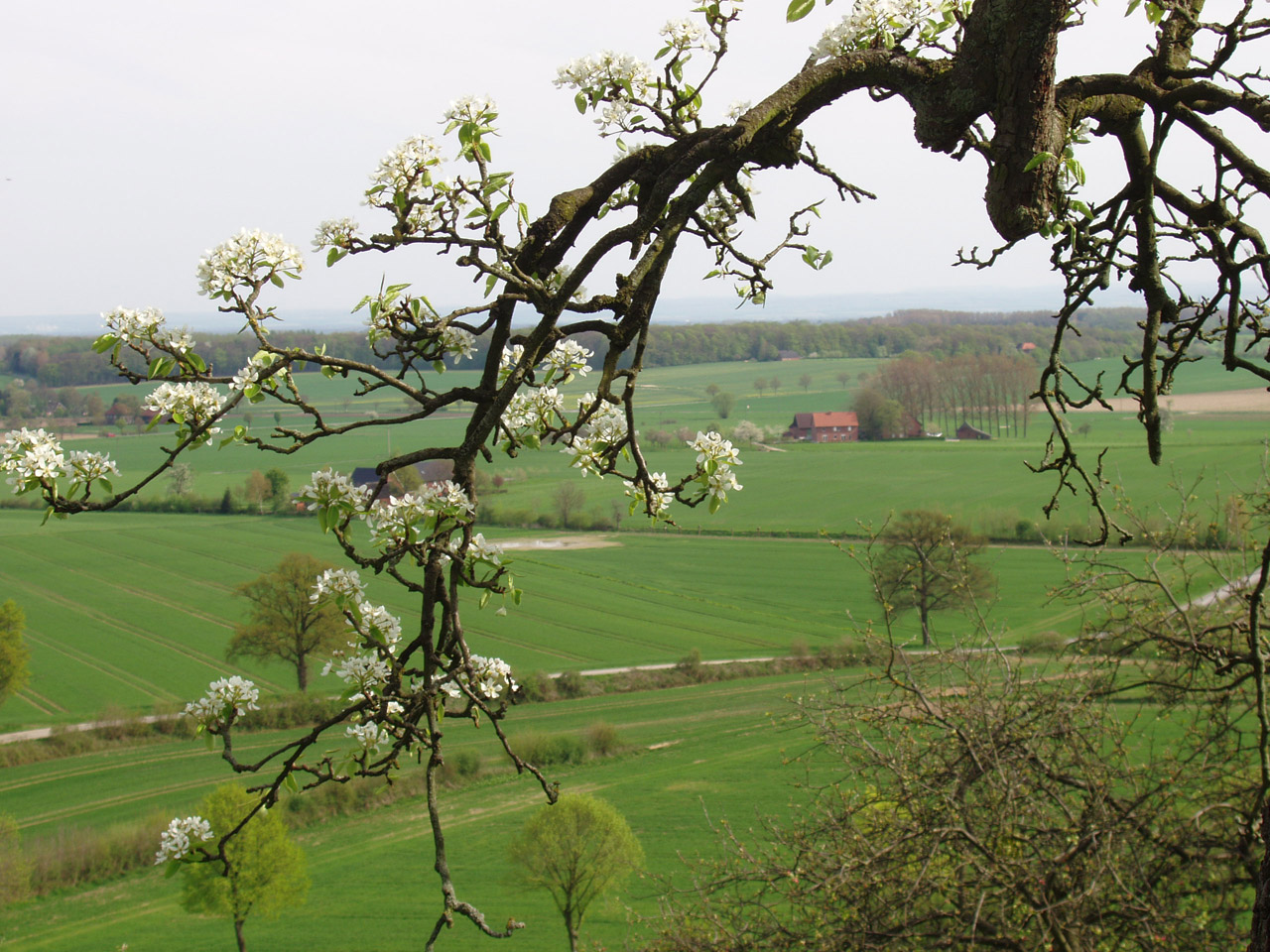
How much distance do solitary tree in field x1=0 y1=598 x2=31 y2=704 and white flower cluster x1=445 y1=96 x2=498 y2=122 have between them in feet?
135

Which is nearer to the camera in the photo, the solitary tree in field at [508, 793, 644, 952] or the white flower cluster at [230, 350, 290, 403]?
the white flower cluster at [230, 350, 290, 403]

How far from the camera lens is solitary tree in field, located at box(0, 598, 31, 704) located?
116ft

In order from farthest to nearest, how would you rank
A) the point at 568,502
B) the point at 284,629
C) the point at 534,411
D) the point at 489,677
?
the point at 568,502, the point at 284,629, the point at 534,411, the point at 489,677

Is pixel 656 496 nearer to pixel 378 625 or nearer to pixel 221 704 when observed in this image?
pixel 378 625

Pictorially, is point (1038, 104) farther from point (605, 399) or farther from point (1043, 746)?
point (1043, 746)

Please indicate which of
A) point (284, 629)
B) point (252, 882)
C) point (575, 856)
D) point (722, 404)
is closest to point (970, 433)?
point (722, 404)

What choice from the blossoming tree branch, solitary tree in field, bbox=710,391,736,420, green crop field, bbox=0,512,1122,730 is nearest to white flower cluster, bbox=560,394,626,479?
the blossoming tree branch

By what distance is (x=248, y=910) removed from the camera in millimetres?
24062

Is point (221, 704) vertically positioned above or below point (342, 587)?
below

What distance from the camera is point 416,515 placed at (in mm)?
2012

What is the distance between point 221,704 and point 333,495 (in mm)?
645

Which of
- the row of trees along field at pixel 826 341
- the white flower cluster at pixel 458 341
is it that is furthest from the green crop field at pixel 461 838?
the white flower cluster at pixel 458 341

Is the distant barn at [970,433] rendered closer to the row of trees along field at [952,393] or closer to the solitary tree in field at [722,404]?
the row of trees along field at [952,393]

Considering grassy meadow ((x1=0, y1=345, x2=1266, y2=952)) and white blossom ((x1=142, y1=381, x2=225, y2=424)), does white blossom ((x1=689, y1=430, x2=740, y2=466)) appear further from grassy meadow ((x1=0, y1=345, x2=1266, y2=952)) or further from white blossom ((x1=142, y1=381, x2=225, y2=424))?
grassy meadow ((x1=0, y1=345, x2=1266, y2=952))
